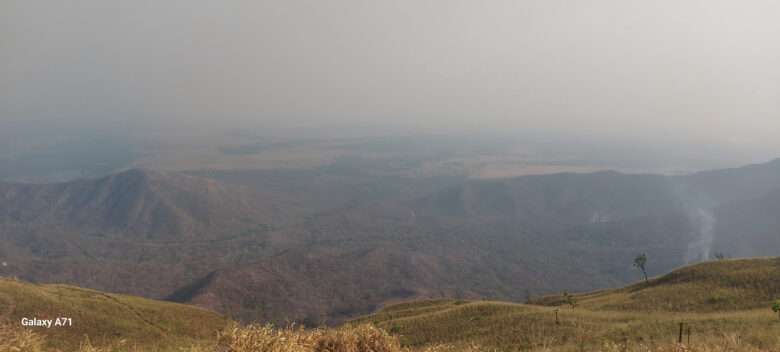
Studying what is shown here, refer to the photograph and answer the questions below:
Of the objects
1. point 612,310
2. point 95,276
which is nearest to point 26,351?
point 612,310

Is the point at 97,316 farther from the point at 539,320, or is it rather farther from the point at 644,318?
the point at 644,318

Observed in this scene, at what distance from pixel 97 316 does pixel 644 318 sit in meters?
45.4

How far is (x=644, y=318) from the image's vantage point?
88.8 ft

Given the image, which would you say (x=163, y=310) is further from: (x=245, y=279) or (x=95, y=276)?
(x=95, y=276)

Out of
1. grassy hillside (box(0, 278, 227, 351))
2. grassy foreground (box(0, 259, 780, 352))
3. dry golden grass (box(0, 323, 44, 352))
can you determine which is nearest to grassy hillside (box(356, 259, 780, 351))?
grassy foreground (box(0, 259, 780, 352))

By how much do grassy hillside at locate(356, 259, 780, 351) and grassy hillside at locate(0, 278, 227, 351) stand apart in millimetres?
19587

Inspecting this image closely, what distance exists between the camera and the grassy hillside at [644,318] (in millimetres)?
20500

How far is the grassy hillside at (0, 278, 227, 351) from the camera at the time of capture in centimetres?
3177

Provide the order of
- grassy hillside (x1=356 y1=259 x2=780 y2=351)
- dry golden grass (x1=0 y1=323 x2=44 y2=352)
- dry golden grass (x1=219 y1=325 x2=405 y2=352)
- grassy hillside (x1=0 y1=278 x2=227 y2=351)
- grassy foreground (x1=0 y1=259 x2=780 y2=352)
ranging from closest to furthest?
dry golden grass (x1=0 y1=323 x2=44 y2=352) → dry golden grass (x1=219 y1=325 x2=405 y2=352) → grassy foreground (x1=0 y1=259 x2=780 y2=352) → grassy hillside (x1=356 y1=259 x2=780 y2=351) → grassy hillside (x1=0 y1=278 x2=227 y2=351)

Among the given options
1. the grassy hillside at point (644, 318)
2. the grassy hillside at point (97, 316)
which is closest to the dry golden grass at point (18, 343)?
the grassy hillside at point (644, 318)

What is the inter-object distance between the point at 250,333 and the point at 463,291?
192692 mm

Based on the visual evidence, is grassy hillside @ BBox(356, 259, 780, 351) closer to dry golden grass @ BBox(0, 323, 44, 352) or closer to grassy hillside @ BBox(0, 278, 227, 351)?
dry golden grass @ BBox(0, 323, 44, 352)

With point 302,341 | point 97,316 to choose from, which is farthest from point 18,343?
point 97,316

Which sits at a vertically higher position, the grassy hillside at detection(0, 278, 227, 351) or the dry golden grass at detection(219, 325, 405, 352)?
the dry golden grass at detection(219, 325, 405, 352)
